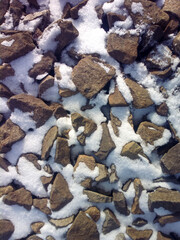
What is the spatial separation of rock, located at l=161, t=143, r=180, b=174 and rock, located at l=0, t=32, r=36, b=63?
70.9 inches

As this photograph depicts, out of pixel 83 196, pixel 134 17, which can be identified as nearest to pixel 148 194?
pixel 83 196

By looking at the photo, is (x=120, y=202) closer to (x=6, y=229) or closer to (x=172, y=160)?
(x=172, y=160)

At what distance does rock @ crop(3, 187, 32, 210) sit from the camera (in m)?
2.07

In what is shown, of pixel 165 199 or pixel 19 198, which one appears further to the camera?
pixel 19 198

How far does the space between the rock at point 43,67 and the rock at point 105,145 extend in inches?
34.6

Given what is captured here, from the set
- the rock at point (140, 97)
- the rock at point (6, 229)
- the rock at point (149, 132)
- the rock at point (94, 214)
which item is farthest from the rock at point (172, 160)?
the rock at point (6, 229)

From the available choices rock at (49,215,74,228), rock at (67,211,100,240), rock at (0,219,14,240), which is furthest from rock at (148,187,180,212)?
rock at (0,219,14,240)

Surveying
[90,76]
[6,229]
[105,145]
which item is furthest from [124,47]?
[6,229]

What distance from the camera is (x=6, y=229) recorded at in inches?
81.7

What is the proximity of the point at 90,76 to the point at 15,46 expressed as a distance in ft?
2.85

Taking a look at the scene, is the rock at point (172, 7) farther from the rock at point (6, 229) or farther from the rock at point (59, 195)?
the rock at point (6, 229)

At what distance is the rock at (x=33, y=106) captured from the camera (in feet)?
6.78

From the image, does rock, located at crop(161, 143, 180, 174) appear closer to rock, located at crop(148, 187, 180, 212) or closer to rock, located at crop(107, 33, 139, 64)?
rock, located at crop(148, 187, 180, 212)

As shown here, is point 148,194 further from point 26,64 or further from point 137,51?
point 26,64
